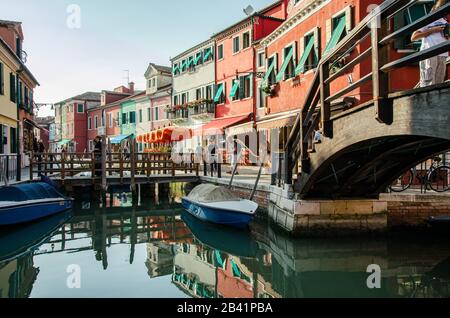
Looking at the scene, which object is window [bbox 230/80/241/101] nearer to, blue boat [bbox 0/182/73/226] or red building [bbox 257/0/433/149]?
red building [bbox 257/0/433/149]

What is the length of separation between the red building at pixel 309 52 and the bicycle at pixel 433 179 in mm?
2505

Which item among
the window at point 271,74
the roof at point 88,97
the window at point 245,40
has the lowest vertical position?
the window at point 271,74

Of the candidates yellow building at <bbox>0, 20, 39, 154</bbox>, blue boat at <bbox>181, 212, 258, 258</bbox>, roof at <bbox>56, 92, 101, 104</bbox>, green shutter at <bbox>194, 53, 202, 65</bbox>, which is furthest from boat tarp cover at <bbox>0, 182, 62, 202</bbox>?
roof at <bbox>56, 92, 101, 104</bbox>

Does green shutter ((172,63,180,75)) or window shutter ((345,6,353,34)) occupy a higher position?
green shutter ((172,63,180,75))

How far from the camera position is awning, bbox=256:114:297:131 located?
11305mm

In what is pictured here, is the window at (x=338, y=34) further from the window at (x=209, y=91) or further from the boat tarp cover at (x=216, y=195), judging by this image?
the window at (x=209, y=91)

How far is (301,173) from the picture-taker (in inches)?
362

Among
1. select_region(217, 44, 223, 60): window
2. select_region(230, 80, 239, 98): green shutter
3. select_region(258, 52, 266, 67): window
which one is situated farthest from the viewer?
select_region(217, 44, 223, 60): window

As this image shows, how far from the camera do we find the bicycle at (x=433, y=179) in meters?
10.3

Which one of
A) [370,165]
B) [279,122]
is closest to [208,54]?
[279,122]

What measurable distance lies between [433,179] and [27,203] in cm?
1118

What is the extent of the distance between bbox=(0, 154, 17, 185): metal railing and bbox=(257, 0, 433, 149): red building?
841cm

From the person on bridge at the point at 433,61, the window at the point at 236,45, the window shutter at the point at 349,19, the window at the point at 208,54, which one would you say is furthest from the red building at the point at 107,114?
the person on bridge at the point at 433,61

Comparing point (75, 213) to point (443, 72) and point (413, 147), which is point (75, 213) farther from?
point (443, 72)
